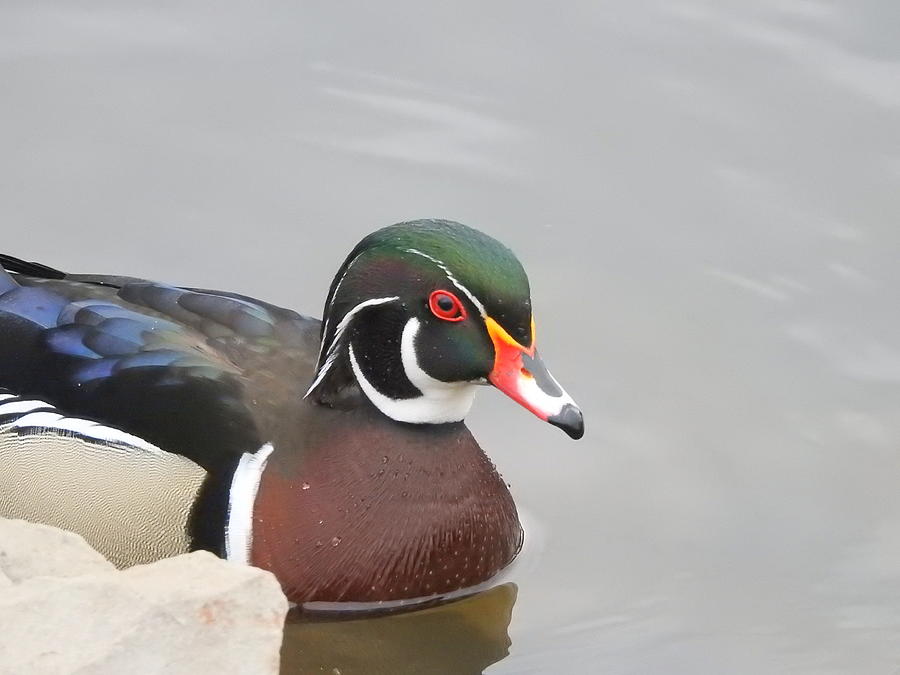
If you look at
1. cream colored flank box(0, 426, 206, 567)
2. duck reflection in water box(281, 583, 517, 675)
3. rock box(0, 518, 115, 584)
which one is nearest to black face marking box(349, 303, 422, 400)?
cream colored flank box(0, 426, 206, 567)

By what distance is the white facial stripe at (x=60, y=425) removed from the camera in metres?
5.91

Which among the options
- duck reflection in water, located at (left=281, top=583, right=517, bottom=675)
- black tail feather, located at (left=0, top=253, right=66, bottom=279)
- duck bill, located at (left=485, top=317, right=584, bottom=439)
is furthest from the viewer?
black tail feather, located at (left=0, top=253, right=66, bottom=279)

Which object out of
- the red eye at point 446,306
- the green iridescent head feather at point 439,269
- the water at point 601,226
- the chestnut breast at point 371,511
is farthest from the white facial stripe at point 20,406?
the red eye at point 446,306

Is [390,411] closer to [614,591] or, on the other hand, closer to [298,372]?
[298,372]

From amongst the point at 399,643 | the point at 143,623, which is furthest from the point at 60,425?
the point at 143,623

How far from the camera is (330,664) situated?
5.82 meters

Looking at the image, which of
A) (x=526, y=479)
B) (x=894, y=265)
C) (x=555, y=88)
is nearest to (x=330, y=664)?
(x=526, y=479)

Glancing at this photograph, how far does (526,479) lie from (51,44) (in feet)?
13.7

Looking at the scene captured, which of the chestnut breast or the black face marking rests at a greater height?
the black face marking

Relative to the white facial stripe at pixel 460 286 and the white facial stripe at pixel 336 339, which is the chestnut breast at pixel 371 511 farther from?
the white facial stripe at pixel 460 286

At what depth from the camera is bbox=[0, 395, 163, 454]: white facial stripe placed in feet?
19.4

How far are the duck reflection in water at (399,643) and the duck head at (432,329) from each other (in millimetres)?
734

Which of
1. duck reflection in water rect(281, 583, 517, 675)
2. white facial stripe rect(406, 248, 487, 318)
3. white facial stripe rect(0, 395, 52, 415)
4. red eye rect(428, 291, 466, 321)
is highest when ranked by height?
white facial stripe rect(406, 248, 487, 318)

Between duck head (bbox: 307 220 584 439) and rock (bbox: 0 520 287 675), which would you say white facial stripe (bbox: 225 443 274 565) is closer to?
duck head (bbox: 307 220 584 439)
